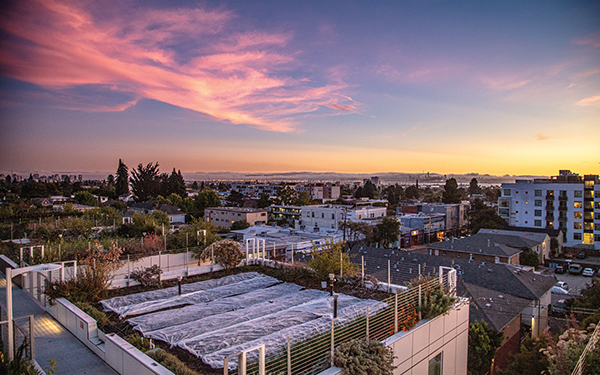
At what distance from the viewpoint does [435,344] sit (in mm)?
6238

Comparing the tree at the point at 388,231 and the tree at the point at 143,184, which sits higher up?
the tree at the point at 143,184

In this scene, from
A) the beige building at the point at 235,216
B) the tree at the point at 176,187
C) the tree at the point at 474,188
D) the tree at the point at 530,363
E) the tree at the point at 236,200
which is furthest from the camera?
the tree at the point at 474,188

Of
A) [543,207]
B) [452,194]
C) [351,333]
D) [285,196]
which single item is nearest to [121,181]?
[285,196]

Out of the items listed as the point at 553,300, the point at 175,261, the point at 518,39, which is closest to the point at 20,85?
the point at 175,261

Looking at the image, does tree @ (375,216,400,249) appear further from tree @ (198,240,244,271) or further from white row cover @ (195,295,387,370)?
white row cover @ (195,295,387,370)

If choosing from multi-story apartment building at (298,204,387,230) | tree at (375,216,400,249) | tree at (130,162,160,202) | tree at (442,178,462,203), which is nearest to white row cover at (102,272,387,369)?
tree at (375,216,400,249)

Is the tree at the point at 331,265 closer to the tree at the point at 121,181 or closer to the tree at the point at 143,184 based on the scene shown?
the tree at the point at 143,184

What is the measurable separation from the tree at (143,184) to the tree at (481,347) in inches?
2794

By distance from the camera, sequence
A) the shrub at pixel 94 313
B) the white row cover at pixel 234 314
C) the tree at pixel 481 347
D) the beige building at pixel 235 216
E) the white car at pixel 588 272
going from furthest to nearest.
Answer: the beige building at pixel 235 216 < the white car at pixel 588 272 < the tree at pixel 481 347 < the shrub at pixel 94 313 < the white row cover at pixel 234 314

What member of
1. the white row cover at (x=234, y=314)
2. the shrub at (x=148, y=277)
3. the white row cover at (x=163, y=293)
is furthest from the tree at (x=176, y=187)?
the white row cover at (x=234, y=314)

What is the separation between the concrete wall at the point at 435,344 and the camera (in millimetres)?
5312

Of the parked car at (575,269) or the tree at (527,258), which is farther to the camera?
the parked car at (575,269)

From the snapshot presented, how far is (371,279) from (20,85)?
26126 mm

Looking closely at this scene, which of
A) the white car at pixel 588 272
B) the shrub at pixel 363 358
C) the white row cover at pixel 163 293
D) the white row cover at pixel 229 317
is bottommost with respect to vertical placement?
the white car at pixel 588 272
